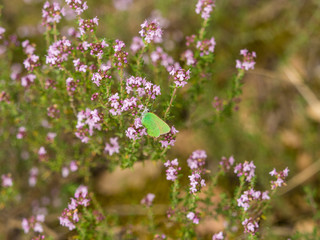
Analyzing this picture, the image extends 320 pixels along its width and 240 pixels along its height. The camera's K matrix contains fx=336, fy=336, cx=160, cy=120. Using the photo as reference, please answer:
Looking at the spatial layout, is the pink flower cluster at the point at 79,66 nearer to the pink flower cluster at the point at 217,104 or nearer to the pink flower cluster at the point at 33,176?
the pink flower cluster at the point at 217,104

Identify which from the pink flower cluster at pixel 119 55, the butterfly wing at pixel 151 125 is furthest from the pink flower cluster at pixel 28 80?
the butterfly wing at pixel 151 125

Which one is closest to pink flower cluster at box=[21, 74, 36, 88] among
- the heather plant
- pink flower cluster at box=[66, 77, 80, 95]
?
the heather plant

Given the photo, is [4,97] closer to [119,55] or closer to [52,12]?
[52,12]

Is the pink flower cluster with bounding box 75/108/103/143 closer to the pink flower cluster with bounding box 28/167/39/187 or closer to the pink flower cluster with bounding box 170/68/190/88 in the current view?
the pink flower cluster with bounding box 170/68/190/88

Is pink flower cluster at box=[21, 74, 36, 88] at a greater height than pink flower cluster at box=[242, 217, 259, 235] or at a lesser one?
greater

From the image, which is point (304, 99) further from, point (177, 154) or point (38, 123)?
point (38, 123)

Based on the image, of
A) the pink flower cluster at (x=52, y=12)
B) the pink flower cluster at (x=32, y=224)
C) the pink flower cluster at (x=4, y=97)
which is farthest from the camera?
the pink flower cluster at (x=32, y=224)

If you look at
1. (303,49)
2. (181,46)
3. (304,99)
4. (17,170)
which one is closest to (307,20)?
(303,49)

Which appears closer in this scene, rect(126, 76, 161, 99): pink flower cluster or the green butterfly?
the green butterfly

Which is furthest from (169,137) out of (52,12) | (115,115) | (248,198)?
(52,12)
